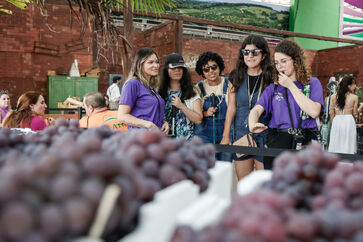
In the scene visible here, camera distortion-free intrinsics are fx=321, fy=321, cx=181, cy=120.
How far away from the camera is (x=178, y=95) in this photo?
2.57 meters

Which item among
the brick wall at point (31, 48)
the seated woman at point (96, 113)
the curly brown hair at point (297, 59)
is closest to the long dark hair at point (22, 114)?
the seated woman at point (96, 113)

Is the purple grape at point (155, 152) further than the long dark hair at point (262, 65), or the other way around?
the long dark hair at point (262, 65)

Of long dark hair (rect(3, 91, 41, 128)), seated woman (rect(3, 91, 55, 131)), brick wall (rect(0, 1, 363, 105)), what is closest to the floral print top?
seated woman (rect(3, 91, 55, 131))

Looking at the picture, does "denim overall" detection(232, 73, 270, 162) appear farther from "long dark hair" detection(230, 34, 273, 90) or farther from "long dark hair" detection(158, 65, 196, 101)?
"long dark hair" detection(158, 65, 196, 101)

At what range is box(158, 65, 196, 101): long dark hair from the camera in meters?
2.56

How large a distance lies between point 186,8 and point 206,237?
1421 centimetres

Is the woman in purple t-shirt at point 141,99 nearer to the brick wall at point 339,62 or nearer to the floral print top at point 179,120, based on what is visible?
the floral print top at point 179,120

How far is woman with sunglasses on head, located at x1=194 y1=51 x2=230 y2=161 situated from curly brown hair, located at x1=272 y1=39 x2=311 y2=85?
0.71 m

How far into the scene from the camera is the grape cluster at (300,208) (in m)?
0.38

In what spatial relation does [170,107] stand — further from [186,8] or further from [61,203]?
[186,8]

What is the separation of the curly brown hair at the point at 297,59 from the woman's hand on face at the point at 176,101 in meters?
0.77

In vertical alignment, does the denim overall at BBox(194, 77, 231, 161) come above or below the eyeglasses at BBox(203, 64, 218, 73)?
below

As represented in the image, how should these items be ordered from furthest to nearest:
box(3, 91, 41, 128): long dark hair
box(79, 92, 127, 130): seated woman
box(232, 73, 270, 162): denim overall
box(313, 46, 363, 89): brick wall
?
box(313, 46, 363, 89): brick wall < box(3, 91, 41, 128): long dark hair < box(79, 92, 127, 130): seated woman < box(232, 73, 270, 162): denim overall

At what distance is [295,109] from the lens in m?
1.89
